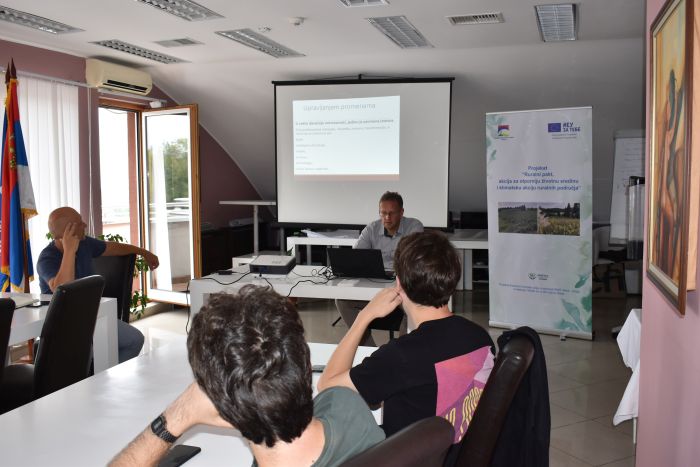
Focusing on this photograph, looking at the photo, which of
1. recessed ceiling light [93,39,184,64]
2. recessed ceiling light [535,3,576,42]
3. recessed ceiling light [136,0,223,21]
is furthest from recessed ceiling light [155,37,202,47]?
recessed ceiling light [535,3,576,42]

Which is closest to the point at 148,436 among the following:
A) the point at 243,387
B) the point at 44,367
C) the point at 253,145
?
the point at 243,387

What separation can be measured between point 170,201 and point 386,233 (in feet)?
9.77

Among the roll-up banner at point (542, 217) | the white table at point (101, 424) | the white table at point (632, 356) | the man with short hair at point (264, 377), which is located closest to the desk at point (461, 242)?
the roll-up banner at point (542, 217)

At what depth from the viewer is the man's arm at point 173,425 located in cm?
115

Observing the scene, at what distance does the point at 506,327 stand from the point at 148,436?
4638mm


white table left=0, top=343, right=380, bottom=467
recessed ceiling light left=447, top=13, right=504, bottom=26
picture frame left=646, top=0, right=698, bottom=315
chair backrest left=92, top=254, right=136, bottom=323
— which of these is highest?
recessed ceiling light left=447, top=13, right=504, bottom=26

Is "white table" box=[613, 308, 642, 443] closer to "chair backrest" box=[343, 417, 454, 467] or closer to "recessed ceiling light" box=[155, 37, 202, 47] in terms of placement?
"chair backrest" box=[343, 417, 454, 467]

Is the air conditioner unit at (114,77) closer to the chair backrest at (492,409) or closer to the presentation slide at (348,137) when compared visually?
the presentation slide at (348,137)

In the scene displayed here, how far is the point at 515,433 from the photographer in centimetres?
148

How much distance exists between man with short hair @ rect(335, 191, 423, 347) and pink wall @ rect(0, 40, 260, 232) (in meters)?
2.85

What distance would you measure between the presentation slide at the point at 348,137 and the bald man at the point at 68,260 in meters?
3.05

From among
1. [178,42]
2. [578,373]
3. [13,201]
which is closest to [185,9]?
[178,42]

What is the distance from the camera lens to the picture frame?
1.55 m

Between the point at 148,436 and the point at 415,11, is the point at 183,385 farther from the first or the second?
the point at 415,11
